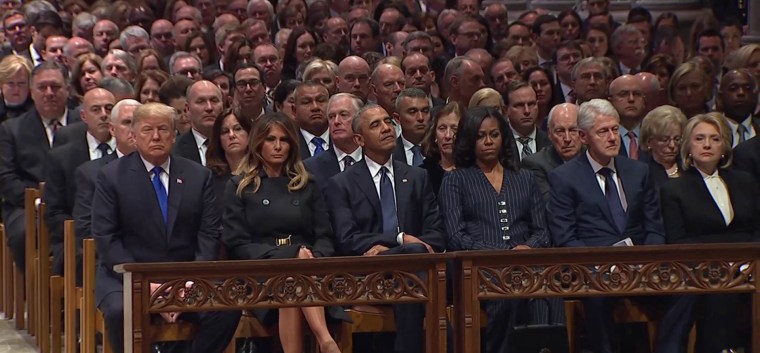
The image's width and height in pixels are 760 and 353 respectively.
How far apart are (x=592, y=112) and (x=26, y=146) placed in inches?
137

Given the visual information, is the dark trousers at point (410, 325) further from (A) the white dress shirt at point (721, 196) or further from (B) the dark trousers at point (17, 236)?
(B) the dark trousers at point (17, 236)

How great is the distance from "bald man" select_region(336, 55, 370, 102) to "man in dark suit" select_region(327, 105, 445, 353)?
246cm

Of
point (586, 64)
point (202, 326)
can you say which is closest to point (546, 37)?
point (586, 64)

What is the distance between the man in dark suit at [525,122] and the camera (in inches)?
368

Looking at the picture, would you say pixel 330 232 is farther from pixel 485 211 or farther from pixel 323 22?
pixel 323 22

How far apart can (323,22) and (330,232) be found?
6028 millimetres

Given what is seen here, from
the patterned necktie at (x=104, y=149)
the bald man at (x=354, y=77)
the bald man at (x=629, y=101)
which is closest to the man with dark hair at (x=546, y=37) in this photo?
the bald man at (x=354, y=77)

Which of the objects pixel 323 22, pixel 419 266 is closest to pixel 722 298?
pixel 419 266

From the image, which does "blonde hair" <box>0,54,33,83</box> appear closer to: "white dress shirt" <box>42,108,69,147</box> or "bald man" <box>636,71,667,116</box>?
"white dress shirt" <box>42,108,69,147</box>

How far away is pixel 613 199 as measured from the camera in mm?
7980

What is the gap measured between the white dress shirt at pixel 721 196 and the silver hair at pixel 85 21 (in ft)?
21.0

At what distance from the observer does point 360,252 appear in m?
7.63

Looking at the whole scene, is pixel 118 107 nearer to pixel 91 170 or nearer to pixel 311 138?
pixel 91 170

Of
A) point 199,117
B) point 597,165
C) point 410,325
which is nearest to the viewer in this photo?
point 410,325
